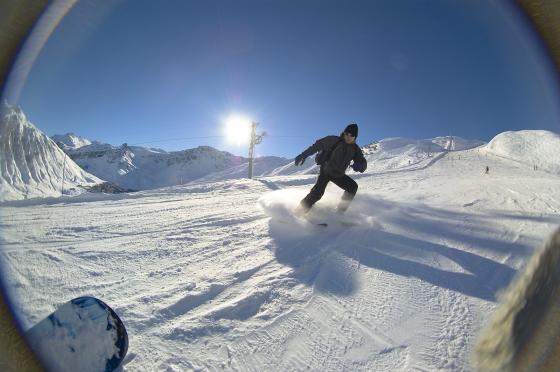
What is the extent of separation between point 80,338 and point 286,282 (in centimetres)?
137

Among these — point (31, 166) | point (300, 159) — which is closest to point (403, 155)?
point (300, 159)

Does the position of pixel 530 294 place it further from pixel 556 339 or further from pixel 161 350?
pixel 161 350

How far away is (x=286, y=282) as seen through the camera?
2.19 metres

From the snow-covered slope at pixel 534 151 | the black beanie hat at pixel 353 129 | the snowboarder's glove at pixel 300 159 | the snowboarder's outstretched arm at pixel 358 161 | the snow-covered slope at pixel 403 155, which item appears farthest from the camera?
the snow-covered slope at pixel 403 155

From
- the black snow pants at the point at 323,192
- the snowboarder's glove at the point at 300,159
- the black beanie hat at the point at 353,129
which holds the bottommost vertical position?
the black snow pants at the point at 323,192

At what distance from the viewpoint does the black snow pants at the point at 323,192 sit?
425 centimetres

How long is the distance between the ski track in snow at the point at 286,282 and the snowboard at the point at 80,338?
5.8 inches

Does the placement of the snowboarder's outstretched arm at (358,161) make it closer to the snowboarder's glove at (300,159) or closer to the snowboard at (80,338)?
the snowboarder's glove at (300,159)

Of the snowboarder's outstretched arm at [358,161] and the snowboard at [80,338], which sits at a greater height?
the snowboarder's outstretched arm at [358,161]

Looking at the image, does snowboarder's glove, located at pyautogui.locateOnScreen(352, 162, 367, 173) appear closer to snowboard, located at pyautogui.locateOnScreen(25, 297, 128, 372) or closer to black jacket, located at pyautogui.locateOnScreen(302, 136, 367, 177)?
black jacket, located at pyautogui.locateOnScreen(302, 136, 367, 177)

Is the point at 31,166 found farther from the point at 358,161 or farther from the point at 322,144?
the point at 358,161

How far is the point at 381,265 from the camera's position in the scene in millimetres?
2496

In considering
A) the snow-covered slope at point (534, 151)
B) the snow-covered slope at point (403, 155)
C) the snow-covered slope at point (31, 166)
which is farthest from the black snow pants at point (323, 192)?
the snow-covered slope at point (31, 166)

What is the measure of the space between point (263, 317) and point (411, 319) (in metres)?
0.97
